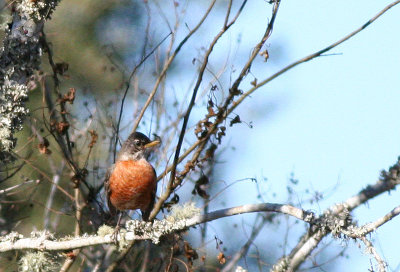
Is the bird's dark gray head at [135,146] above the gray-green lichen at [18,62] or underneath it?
above

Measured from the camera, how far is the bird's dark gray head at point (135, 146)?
508cm

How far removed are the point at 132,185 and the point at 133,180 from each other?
44mm

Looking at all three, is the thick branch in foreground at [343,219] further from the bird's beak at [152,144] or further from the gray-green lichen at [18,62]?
the gray-green lichen at [18,62]

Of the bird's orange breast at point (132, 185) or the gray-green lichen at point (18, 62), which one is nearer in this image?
the gray-green lichen at point (18, 62)

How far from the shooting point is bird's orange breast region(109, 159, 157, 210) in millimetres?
5109

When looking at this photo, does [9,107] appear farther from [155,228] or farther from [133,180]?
[133,180]

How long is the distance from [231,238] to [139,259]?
64.6 inches

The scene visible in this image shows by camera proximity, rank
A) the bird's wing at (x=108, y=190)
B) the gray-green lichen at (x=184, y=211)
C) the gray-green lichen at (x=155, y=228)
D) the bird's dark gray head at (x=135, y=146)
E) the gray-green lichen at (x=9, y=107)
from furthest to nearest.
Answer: the bird's wing at (x=108, y=190), the bird's dark gray head at (x=135, y=146), the gray-green lichen at (x=184, y=211), the gray-green lichen at (x=9, y=107), the gray-green lichen at (x=155, y=228)

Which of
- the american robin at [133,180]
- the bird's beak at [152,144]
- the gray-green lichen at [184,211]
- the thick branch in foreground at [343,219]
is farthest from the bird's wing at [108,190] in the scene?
the thick branch in foreground at [343,219]

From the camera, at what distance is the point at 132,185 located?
512cm

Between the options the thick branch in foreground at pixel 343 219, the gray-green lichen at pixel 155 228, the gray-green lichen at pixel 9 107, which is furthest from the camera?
the gray-green lichen at pixel 9 107

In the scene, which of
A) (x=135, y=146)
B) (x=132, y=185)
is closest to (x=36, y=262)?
(x=132, y=185)

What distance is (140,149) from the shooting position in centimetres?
517

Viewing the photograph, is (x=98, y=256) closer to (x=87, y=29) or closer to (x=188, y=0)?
(x=188, y=0)
